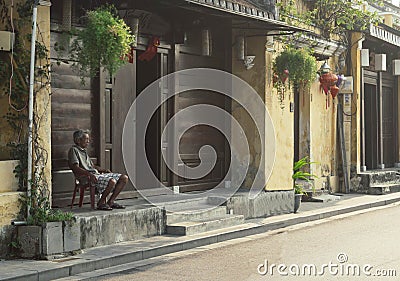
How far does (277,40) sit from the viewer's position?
16453 mm

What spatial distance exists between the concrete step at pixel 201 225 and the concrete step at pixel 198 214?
98 millimetres

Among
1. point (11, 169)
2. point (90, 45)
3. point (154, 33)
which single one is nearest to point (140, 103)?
point (154, 33)

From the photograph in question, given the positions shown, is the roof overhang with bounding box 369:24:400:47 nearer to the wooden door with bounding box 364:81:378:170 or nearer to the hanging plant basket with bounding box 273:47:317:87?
the wooden door with bounding box 364:81:378:170

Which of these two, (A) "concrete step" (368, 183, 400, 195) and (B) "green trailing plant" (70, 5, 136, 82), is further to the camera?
(A) "concrete step" (368, 183, 400, 195)

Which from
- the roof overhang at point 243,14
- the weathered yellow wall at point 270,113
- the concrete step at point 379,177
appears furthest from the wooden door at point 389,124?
the roof overhang at point 243,14

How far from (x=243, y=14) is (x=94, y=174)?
13.5 feet

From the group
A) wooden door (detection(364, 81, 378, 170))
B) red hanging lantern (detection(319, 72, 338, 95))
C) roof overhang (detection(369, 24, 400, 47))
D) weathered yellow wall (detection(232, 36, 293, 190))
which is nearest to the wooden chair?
weathered yellow wall (detection(232, 36, 293, 190))

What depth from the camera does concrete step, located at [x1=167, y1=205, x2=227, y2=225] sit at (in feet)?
42.0

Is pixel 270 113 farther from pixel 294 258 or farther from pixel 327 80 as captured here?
pixel 294 258

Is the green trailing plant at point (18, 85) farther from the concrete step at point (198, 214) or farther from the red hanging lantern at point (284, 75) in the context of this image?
the red hanging lantern at point (284, 75)

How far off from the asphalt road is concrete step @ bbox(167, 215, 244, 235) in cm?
56

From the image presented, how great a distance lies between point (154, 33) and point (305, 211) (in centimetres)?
511

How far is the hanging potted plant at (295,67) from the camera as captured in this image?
15484 mm

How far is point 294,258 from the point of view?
10.5 metres
